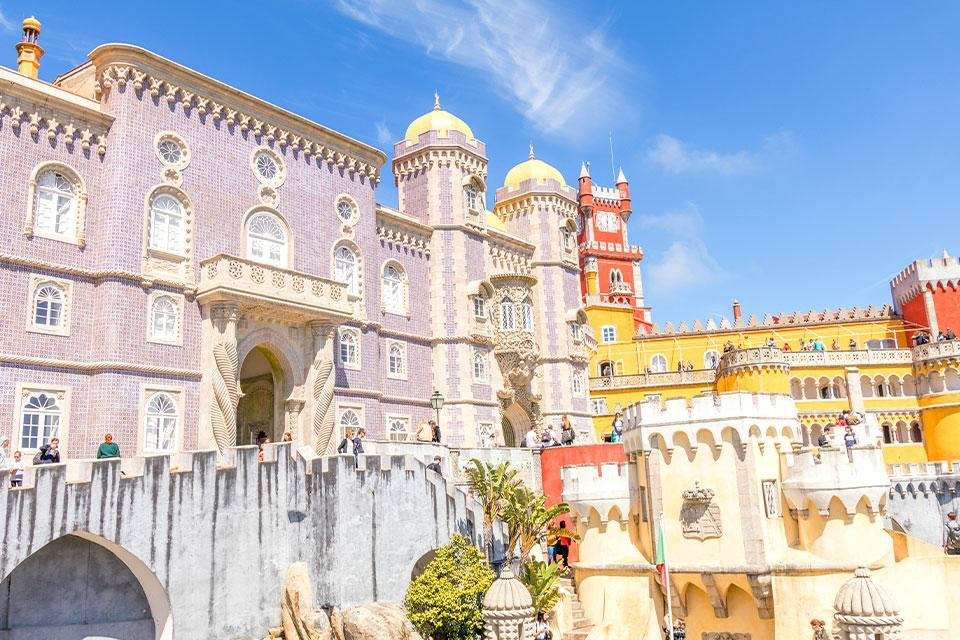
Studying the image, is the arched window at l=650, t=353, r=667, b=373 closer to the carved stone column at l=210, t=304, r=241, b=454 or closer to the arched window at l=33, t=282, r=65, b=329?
the carved stone column at l=210, t=304, r=241, b=454

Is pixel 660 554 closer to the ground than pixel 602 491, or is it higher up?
closer to the ground

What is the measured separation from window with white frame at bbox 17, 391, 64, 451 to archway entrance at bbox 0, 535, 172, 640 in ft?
16.0

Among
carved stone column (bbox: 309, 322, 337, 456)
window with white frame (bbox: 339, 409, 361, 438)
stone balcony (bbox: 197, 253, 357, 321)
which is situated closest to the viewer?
stone balcony (bbox: 197, 253, 357, 321)

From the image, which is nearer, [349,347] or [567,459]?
[349,347]

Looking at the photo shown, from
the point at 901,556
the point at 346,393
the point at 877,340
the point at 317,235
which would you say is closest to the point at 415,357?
the point at 346,393

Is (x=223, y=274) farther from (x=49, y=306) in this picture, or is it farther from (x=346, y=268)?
(x=346, y=268)

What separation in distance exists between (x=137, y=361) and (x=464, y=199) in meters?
18.5

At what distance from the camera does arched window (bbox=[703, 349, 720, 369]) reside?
185 ft

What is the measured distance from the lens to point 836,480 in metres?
25.9

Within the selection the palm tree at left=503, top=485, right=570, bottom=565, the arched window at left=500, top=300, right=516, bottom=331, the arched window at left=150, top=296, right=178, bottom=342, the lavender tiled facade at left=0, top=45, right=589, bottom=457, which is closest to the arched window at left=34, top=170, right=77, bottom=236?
the lavender tiled facade at left=0, top=45, right=589, bottom=457

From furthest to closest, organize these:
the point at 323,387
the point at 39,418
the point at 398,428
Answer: the point at 398,428 → the point at 323,387 → the point at 39,418

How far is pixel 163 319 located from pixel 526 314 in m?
19.0

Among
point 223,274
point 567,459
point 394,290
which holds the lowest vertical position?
point 567,459

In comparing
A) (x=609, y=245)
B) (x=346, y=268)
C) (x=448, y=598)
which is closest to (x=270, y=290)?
(x=346, y=268)
